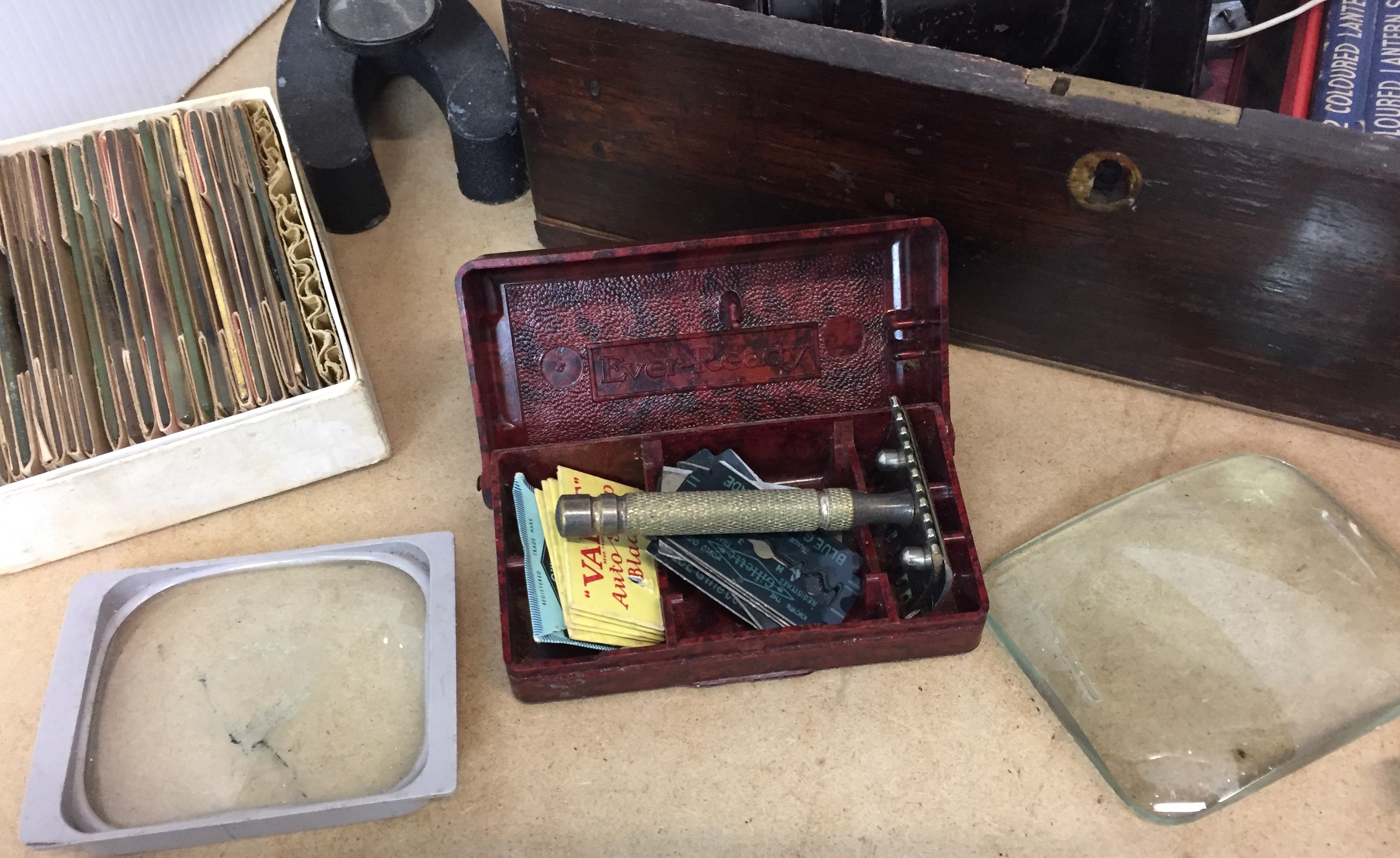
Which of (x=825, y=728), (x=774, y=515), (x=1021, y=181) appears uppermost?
(x=1021, y=181)

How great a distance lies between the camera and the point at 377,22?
1.05 m

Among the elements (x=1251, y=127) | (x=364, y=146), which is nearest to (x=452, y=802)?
(x=364, y=146)

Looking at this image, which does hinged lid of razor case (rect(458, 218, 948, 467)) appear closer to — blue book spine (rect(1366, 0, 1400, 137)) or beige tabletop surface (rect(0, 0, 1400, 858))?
beige tabletop surface (rect(0, 0, 1400, 858))

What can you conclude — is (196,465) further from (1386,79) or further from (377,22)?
(1386,79)

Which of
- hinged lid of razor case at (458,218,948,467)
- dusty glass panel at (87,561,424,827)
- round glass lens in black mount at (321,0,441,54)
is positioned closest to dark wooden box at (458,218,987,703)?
hinged lid of razor case at (458,218,948,467)

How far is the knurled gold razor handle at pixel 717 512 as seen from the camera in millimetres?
804

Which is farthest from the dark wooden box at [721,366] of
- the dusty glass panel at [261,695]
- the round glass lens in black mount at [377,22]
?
the round glass lens in black mount at [377,22]

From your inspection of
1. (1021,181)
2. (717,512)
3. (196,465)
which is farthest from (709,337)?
(196,465)

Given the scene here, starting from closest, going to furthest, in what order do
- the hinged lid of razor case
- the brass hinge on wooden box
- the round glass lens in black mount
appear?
1. the brass hinge on wooden box
2. the hinged lid of razor case
3. the round glass lens in black mount

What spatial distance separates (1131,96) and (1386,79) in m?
0.32

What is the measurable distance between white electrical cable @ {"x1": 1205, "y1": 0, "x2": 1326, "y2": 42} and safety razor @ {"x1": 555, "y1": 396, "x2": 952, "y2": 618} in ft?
1.67

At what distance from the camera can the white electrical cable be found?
3.20 feet

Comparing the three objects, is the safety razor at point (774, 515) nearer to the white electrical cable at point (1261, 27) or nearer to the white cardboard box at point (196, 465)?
the white cardboard box at point (196, 465)

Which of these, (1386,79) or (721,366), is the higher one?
(1386,79)
